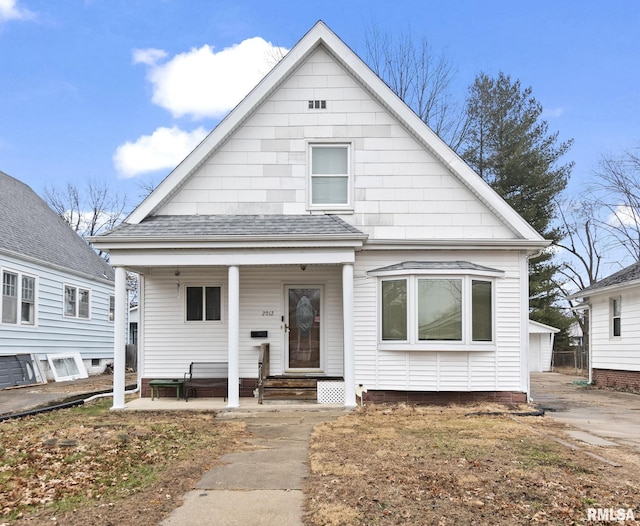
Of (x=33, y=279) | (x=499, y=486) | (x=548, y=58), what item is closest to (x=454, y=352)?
(x=499, y=486)

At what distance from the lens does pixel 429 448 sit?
8180 mm

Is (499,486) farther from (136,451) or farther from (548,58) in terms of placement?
(548,58)

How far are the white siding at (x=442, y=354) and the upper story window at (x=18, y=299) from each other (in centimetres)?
1122

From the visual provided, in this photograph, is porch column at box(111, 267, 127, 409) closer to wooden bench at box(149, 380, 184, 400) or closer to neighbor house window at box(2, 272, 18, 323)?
wooden bench at box(149, 380, 184, 400)

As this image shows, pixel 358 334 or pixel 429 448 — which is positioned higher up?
pixel 358 334

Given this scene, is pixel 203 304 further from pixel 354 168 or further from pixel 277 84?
pixel 277 84

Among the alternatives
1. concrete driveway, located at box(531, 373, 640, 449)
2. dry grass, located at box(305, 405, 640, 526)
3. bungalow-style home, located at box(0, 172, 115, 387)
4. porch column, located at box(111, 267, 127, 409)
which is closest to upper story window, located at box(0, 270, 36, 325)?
bungalow-style home, located at box(0, 172, 115, 387)

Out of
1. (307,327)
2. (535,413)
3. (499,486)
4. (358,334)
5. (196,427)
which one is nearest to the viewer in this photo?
(499,486)

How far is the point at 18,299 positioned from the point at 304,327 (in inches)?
399

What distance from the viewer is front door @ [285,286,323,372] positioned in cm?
1355

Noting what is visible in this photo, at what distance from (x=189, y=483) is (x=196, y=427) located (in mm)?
3794

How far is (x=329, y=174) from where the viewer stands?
13383mm

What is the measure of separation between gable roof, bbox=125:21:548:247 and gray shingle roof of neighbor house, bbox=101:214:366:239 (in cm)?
61

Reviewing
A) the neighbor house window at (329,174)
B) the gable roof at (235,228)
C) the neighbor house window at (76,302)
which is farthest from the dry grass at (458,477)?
the neighbor house window at (76,302)
